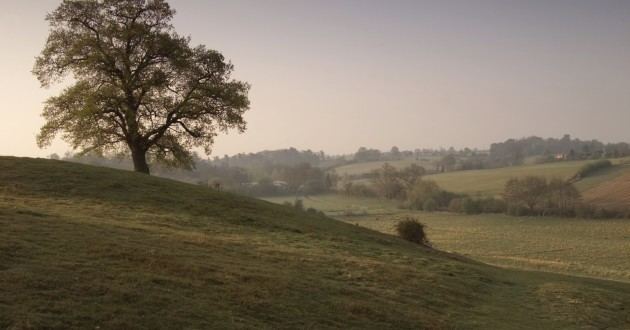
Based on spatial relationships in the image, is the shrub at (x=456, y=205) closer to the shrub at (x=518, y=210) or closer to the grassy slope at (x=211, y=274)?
the shrub at (x=518, y=210)

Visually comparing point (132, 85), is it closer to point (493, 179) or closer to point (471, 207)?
point (471, 207)

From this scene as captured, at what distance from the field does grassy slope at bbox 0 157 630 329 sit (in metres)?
21.6

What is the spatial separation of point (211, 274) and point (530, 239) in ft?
206

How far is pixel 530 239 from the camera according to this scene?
67.2m

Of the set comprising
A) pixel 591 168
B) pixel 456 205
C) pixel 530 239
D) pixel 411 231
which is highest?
pixel 591 168

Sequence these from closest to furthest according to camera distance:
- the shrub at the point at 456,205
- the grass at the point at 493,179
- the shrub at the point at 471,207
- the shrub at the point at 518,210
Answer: the shrub at the point at 518,210
the shrub at the point at 471,207
the shrub at the point at 456,205
the grass at the point at 493,179

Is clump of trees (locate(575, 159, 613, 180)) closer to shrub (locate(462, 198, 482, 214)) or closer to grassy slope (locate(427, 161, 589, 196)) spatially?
grassy slope (locate(427, 161, 589, 196))

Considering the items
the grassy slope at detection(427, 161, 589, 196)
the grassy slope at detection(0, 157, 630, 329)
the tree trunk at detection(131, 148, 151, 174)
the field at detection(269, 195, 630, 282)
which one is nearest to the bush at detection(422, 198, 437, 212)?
the field at detection(269, 195, 630, 282)

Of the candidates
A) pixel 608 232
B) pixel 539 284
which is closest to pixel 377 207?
pixel 608 232

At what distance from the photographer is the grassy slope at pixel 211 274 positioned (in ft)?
34.7

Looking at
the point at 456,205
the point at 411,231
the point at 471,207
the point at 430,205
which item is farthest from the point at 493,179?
the point at 411,231

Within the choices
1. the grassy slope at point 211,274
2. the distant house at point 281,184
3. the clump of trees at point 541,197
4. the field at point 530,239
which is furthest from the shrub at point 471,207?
the grassy slope at point 211,274

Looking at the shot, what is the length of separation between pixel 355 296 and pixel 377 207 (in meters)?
97.2

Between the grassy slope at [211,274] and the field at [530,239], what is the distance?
71.0 feet
